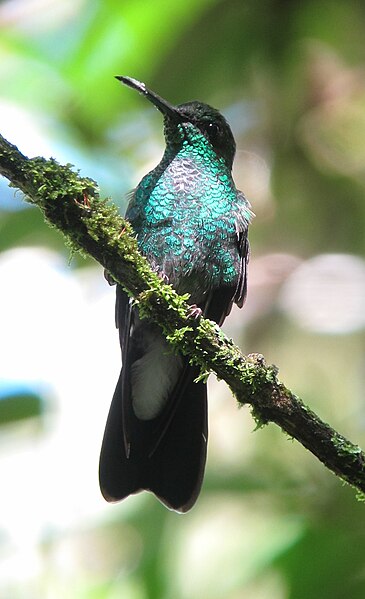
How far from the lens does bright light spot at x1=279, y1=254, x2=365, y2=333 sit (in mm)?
5965

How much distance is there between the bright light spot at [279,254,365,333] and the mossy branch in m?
2.95

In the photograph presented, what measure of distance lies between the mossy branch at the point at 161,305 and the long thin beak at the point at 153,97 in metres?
0.89

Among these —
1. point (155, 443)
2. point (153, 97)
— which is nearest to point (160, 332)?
point (155, 443)

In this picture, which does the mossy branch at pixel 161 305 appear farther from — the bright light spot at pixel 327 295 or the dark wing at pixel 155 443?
the bright light spot at pixel 327 295

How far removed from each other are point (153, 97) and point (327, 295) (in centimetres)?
263

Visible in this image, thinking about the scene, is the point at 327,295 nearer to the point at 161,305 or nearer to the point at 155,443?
the point at 155,443

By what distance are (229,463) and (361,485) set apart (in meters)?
1.63

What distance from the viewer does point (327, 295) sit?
20.1 feet

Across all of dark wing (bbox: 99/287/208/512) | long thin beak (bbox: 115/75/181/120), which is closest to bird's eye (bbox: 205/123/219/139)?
long thin beak (bbox: 115/75/181/120)

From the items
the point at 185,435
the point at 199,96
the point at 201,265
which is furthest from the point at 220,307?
the point at 199,96

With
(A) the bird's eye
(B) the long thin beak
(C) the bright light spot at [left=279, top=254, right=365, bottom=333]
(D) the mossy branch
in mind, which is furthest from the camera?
(C) the bright light spot at [left=279, top=254, right=365, bottom=333]

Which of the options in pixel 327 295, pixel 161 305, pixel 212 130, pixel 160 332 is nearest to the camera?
pixel 161 305

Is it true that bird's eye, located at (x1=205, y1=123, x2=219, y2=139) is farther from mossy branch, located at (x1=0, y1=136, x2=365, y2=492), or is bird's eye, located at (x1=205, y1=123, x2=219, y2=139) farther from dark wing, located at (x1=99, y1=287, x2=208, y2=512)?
mossy branch, located at (x1=0, y1=136, x2=365, y2=492)

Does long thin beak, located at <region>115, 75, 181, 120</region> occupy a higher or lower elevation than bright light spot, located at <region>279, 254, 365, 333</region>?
lower
